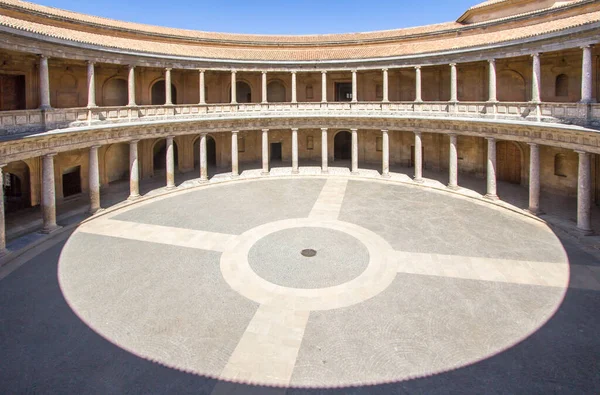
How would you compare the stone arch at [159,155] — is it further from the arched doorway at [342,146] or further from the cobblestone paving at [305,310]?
the arched doorway at [342,146]

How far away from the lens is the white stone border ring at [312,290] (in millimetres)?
13328

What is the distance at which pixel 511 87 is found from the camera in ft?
92.2

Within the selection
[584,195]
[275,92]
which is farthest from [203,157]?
[584,195]

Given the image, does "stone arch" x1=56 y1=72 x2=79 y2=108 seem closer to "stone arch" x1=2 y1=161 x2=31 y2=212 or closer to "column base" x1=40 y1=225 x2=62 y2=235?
"stone arch" x1=2 y1=161 x2=31 y2=212

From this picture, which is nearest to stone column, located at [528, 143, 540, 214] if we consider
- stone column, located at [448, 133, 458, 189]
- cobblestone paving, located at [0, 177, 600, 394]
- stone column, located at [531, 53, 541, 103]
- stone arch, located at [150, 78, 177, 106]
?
cobblestone paving, located at [0, 177, 600, 394]

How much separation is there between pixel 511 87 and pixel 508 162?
5731 millimetres

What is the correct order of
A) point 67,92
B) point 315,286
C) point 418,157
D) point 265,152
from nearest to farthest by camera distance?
1. point 315,286
2. point 67,92
3. point 418,157
4. point 265,152

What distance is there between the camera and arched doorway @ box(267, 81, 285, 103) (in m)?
38.7

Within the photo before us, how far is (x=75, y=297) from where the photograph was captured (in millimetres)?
13555

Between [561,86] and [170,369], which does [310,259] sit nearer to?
[170,369]

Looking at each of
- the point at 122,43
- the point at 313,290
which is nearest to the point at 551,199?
the point at 313,290

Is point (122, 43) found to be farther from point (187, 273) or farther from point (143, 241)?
point (187, 273)

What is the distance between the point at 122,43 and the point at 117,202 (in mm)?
10641

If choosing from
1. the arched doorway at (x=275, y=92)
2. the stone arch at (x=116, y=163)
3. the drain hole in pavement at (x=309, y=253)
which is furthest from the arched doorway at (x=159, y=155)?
the drain hole in pavement at (x=309, y=253)
